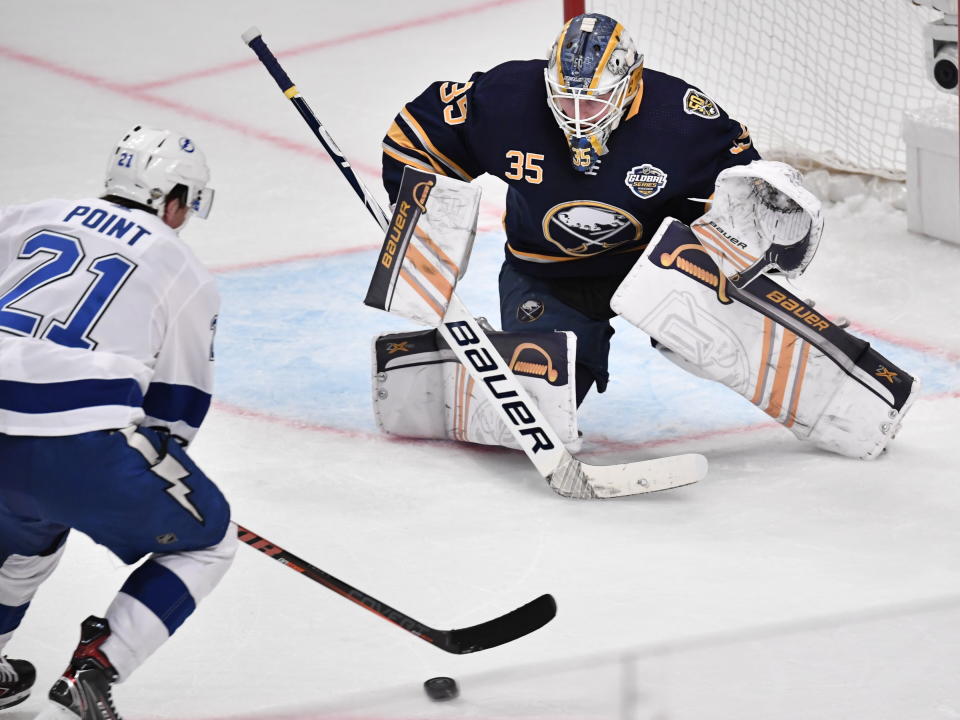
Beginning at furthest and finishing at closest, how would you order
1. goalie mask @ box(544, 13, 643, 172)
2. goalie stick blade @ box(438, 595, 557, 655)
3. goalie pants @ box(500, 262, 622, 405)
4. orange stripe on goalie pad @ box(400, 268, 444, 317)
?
1. goalie pants @ box(500, 262, 622, 405)
2. orange stripe on goalie pad @ box(400, 268, 444, 317)
3. goalie mask @ box(544, 13, 643, 172)
4. goalie stick blade @ box(438, 595, 557, 655)

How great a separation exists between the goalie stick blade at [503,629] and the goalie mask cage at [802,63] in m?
2.89

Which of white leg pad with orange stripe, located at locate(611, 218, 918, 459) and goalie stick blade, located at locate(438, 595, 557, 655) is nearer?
goalie stick blade, located at locate(438, 595, 557, 655)

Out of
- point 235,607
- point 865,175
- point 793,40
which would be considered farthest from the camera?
point 793,40

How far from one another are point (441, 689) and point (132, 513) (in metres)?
0.53

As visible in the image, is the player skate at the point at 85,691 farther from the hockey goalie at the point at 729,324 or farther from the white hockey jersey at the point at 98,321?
the hockey goalie at the point at 729,324

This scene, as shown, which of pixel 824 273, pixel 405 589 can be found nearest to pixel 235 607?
pixel 405 589

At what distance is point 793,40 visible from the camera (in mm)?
5805

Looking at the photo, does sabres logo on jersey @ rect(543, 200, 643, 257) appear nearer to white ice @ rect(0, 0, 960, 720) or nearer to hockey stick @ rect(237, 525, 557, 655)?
white ice @ rect(0, 0, 960, 720)

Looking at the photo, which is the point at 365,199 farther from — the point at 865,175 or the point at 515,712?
the point at 865,175

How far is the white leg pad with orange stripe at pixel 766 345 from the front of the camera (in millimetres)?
3354

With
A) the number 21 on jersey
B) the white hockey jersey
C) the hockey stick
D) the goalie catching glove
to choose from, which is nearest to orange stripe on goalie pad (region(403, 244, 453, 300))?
the goalie catching glove

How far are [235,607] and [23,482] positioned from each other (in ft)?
2.51

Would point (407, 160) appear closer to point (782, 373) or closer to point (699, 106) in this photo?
point (699, 106)

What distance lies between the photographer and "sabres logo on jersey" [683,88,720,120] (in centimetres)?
A: 337
